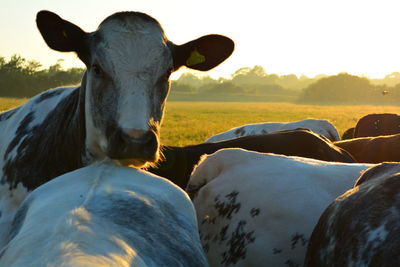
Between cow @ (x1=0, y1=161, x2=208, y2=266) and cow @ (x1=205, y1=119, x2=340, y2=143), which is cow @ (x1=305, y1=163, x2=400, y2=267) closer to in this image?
cow @ (x1=0, y1=161, x2=208, y2=266)

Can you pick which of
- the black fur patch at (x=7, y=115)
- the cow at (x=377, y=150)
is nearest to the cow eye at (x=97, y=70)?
the black fur patch at (x=7, y=115)

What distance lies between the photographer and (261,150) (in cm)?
560

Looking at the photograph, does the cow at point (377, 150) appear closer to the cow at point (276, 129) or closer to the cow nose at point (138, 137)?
the cow nose at point (138, 137)

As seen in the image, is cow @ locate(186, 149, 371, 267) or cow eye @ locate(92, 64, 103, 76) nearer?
cow @ locate(186, 149, 371, 267)

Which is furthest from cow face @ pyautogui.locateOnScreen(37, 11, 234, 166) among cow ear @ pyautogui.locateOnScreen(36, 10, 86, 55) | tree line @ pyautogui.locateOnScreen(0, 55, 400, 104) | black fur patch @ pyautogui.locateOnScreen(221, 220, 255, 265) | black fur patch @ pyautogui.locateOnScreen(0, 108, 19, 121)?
tree line @ pyautogui.locateOnScreen(0, 55, 400, 104)

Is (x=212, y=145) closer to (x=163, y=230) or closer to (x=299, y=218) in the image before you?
(x=299, y=218)

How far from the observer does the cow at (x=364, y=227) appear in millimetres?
2318

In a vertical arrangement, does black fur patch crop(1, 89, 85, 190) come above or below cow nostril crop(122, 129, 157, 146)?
below

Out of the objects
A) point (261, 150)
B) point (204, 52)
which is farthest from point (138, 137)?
point (261, 150)

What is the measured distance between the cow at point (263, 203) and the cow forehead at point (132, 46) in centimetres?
93

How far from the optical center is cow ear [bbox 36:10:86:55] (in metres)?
4.62

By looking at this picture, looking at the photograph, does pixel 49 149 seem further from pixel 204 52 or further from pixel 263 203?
pixel 263 203

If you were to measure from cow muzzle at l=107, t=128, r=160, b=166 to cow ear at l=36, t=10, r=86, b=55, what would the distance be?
117cm

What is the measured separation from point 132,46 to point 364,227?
2.43 meters
